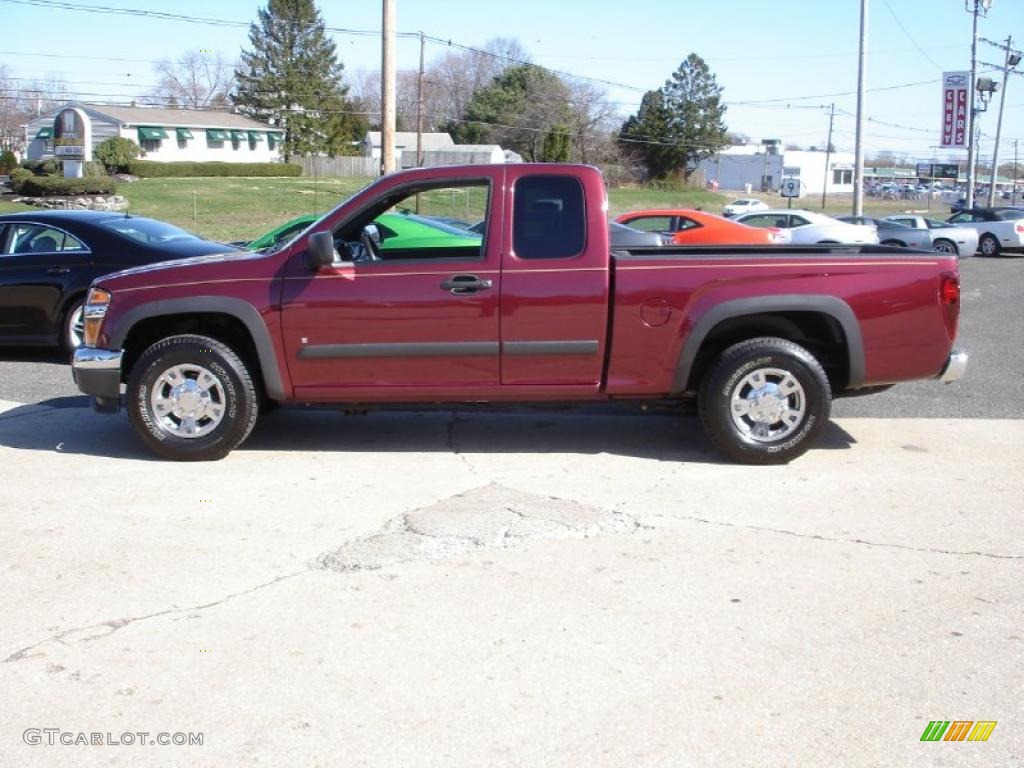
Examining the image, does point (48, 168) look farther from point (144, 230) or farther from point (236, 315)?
point (236, 315)

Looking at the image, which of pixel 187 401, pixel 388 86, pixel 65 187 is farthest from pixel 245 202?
pixel 187 401

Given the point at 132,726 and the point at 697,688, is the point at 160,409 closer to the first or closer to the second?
the point at 132,726

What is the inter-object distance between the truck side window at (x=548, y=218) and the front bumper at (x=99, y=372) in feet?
8.65

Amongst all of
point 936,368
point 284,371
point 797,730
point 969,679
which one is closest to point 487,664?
point 797,730

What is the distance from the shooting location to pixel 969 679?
385 centimetres

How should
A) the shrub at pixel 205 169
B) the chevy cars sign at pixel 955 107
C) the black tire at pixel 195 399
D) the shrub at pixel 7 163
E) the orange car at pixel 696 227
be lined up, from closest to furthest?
the black tire at pixel 195 399
the orange car at pixel 696 227
the chevy cars sign at pixel 955 107
the shrub at pixel 7 163
the shrub at pixel 205 169

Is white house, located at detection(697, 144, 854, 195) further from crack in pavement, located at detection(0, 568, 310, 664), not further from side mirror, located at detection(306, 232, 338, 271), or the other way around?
crack in pavement, located at detection(0, 568, 310, 664)

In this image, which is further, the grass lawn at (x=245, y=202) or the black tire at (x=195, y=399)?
the grass lawn at (x=245, y=202)

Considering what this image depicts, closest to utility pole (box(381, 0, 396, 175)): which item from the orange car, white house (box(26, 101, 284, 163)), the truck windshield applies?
the orange car

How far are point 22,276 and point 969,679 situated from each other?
9351 mm

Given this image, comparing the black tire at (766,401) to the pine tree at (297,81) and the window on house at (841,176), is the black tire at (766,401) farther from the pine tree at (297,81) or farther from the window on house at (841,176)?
the window on house at (841,176)

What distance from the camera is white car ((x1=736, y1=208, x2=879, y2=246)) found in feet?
84.9

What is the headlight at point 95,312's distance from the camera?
686 cm

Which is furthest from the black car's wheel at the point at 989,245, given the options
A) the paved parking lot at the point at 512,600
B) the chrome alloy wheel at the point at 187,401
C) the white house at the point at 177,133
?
the white house at the point at 177,133
